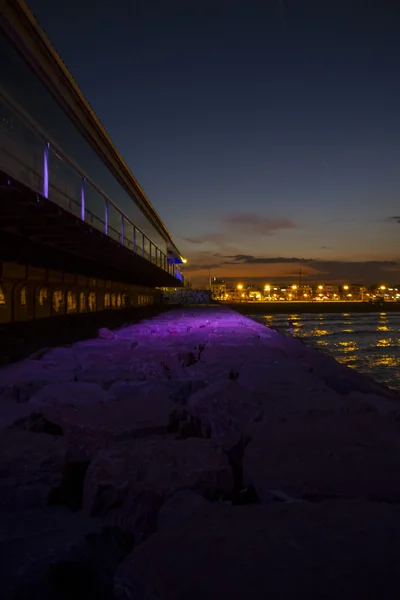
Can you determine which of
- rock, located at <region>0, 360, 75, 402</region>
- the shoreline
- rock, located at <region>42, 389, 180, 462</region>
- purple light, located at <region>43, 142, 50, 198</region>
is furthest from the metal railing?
the shoreline

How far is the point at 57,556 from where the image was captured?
141 centimetres

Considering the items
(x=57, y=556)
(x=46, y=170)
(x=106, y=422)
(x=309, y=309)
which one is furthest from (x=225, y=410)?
(x=309, y=309)

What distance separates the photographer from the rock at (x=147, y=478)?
68.8 inches

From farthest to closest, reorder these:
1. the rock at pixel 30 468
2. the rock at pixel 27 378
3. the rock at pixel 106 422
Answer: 1. the rock at pixel 27 378
2. the rock at pixel 106 422
3. the rock at pixel 30 468

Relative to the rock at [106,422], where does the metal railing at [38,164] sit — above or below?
above

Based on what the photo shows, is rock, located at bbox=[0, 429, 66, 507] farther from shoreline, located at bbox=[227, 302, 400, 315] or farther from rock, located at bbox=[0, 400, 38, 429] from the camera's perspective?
shoreline, located at bbox=[227, 302, 400, 315]

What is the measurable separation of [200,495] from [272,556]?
0.55m

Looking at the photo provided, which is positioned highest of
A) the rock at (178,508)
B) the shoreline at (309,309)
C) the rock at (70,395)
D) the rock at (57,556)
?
the rock at (70,395)

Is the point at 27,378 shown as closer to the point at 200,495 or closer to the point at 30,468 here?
the point at 30,468

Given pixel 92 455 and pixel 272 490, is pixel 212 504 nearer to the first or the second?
pixel 272 490

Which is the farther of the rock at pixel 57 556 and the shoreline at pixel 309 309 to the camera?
the shoreline at pixel 309 309

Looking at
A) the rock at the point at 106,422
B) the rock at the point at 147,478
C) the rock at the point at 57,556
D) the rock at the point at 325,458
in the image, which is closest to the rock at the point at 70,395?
the rock at the point at 106,422

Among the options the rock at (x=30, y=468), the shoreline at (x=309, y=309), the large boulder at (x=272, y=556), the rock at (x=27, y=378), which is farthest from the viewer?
the shoreline at (x=309, y=309)

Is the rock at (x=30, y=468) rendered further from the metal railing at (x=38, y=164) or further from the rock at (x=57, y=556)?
the metal railing at (x=38, y=164)
